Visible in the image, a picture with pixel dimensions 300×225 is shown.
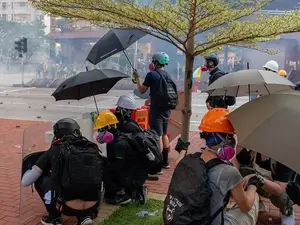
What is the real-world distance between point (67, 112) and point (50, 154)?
12.2 metres

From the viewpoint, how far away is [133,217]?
4023 mm

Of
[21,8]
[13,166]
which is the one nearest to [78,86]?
[13,166]

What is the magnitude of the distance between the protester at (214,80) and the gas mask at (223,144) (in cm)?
267

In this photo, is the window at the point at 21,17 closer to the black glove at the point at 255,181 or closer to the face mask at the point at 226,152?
the black glove at the point at 255,181

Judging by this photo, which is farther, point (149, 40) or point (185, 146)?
point (149, 40)

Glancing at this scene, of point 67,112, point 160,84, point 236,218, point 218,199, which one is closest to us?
point 218,199

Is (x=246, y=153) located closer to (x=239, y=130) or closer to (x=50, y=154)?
(x=239, y=130)

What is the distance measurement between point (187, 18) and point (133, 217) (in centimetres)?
207

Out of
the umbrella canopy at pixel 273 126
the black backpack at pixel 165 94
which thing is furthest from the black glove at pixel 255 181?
the black backpack at pixel 165 94

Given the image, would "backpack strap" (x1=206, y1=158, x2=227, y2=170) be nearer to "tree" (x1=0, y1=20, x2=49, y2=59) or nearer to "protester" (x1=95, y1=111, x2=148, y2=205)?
"protester" (x1=95, y1=111, x2=148, y2=205)

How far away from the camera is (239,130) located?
2.50 metres

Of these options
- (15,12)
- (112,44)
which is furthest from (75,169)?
(15,12)

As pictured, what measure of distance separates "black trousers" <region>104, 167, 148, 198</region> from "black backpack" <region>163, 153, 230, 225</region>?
1633 mm

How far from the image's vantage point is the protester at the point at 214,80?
5.36 m
